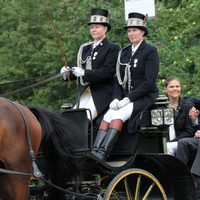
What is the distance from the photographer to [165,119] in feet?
30.4

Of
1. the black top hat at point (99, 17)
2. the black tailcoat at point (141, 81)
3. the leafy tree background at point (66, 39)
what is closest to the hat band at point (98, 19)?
the black top hat at point (99, 17)

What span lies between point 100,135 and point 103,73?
0.73m

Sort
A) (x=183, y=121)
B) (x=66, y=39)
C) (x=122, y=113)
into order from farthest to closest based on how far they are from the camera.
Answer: (x=66, y=39)
(x=183, y=121)
(x=122, y=113)

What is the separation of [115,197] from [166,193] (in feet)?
2.68

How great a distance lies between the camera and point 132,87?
945cm

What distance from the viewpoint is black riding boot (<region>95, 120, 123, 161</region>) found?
907 centimetres

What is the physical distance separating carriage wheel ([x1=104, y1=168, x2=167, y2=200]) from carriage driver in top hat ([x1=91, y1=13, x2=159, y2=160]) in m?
0.37

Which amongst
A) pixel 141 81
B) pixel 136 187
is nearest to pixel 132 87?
pixel 141 81

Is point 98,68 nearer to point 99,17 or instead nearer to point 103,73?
point 103,73

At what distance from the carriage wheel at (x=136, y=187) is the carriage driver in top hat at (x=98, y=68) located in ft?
2.83

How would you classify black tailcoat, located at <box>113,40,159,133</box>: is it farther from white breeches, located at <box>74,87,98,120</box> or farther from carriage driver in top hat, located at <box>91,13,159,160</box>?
white breeches, located at <box>74,87,98,120</box>

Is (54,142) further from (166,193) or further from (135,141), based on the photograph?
(166,193)

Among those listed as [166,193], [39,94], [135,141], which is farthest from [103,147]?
[39,94]

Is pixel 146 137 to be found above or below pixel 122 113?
below
